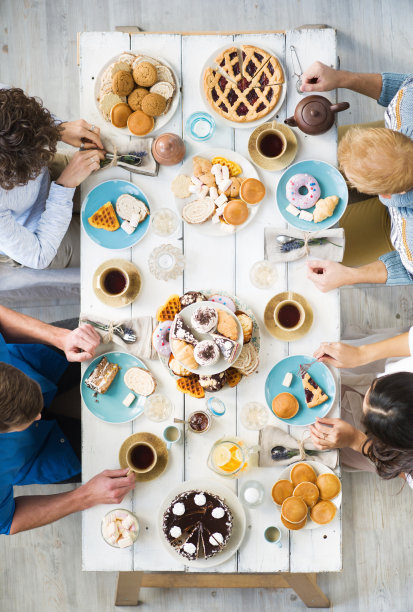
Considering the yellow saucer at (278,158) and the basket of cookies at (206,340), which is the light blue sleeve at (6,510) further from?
the yellow saucer at (278,158)

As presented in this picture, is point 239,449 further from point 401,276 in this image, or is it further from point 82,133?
point 82,133

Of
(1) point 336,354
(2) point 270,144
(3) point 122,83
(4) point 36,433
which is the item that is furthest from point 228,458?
(3) point 122,83

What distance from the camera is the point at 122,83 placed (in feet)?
5.87

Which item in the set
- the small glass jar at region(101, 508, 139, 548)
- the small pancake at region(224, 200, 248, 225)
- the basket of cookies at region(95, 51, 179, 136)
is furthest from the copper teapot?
the small glass jar at region(101, 508, 139, 548)

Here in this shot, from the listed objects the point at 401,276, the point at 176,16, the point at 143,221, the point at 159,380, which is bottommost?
the point at 159,380

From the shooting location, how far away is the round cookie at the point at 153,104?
5.90ft

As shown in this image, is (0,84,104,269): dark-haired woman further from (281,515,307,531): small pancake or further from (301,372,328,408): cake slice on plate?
(281,515,307,531): small pancake

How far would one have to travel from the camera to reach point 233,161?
1.84 meters

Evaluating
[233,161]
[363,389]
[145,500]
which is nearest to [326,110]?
[233,161]

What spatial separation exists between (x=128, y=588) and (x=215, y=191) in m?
1.72

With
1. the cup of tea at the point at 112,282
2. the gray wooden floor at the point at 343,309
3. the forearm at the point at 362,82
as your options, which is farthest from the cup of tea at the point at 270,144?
the gray wooden floor at the point at 343,309

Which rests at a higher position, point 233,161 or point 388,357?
point 233,161

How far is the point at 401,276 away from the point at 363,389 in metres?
0.49

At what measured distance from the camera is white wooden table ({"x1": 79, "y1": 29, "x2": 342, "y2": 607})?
1.78m
